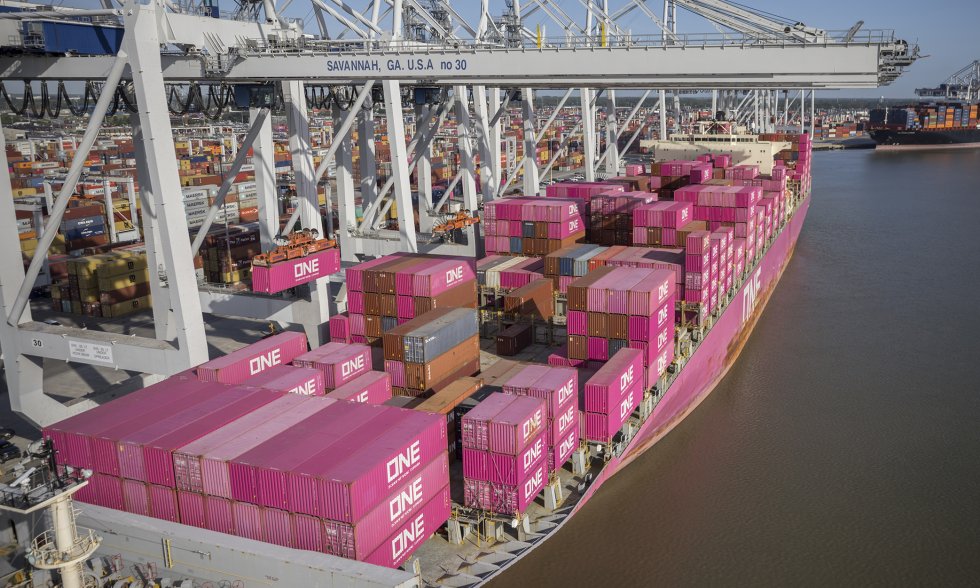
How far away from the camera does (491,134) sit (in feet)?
141

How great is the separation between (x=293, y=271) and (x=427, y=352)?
506cm

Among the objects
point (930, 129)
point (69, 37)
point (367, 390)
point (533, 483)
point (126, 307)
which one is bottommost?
point (533, 483)

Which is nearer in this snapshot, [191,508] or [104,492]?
[191,508]

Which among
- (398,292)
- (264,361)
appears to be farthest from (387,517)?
(398,292)

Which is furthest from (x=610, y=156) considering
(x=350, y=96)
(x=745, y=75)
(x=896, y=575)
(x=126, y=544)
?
(x=126, y=544)

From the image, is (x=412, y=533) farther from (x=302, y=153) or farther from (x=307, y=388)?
(x=302, y=153)

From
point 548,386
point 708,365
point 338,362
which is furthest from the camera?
point 708,365

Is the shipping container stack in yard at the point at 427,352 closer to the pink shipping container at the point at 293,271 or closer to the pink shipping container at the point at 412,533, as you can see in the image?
the pink shipping container at the point at 293,271

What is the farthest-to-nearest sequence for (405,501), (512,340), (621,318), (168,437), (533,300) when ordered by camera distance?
(533,300) → (512,340) → (621,318) → (168,437) → (405,501)

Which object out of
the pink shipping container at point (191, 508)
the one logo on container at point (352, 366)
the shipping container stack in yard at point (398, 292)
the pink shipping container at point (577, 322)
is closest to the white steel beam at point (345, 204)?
the shipping container stack in yard at point (398, 292)

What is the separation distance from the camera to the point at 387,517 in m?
13.2

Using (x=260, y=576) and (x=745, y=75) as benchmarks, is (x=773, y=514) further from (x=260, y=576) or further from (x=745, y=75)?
(x=260, y=576)

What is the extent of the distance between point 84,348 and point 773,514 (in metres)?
Result: 19.0

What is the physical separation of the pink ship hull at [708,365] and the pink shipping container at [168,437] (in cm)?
779
